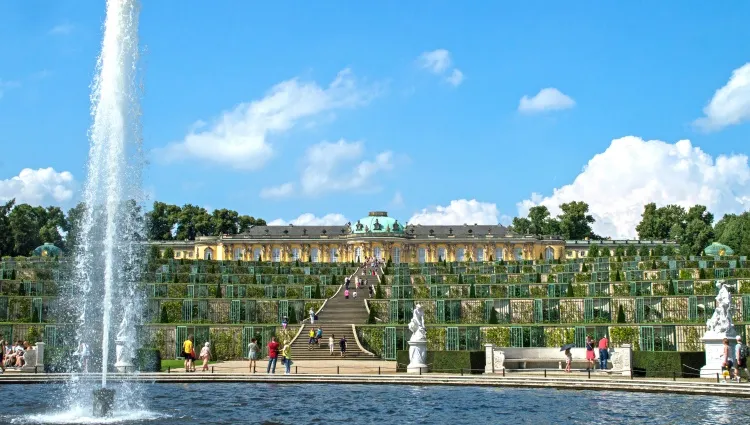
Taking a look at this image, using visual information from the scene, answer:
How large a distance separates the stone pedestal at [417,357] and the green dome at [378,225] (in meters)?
104

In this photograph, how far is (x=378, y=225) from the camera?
139 metres

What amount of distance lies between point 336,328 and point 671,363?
774 inches

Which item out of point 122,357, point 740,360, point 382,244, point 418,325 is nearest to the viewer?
point 740,360

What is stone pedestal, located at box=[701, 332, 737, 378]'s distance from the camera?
29.6 meters

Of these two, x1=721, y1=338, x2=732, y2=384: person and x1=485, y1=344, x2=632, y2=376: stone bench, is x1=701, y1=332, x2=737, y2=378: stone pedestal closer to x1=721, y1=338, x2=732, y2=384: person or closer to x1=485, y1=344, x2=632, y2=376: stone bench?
x1=721, y1=338, x2=732, y2=384: person

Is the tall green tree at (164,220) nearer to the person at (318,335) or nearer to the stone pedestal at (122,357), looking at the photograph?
the person at (318,335)

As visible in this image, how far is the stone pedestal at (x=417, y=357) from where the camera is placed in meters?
33.8

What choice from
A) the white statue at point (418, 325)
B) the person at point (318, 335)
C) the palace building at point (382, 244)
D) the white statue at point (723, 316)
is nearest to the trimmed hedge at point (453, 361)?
the white statue at point (418, 325)

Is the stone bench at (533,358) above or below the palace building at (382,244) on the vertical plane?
below

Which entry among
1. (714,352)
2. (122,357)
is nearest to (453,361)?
(714,352)

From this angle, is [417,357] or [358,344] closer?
[417,357]

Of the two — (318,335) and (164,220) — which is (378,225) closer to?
(164,220)

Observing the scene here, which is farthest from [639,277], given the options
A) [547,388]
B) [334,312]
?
[547,388]

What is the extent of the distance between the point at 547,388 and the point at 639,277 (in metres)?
35.3
